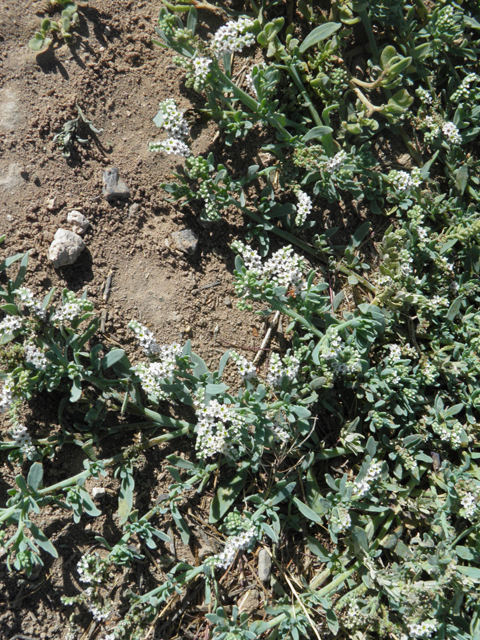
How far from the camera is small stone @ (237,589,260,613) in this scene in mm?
3734

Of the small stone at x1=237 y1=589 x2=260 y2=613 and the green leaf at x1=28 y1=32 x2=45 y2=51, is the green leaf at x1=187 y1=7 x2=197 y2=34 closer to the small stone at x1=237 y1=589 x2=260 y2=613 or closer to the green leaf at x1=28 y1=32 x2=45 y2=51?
the green leaf at x1=28 y1=32 x2=45 y2=51

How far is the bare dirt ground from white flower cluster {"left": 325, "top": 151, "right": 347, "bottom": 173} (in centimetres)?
89

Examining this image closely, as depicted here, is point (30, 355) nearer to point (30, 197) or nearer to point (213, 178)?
point (30, 197)

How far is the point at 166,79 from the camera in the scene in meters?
4.02

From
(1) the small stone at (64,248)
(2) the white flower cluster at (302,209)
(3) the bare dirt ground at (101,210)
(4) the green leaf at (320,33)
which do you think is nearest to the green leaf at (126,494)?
(3) the bare dirt ground at (101,210)

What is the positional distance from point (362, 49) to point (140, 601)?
4908 mm

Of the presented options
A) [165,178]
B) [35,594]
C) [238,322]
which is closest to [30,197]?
[165,178]

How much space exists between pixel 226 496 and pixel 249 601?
87 centimetres

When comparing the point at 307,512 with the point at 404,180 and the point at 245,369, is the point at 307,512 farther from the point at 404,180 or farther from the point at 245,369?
the point at 404,180

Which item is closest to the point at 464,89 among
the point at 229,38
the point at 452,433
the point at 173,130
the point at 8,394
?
the point at 229,38

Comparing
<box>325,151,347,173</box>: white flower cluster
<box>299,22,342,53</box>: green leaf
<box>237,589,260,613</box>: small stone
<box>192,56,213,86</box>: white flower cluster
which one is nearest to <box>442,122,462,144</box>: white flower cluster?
<box>325,151,347,173</box>: white flower cluster

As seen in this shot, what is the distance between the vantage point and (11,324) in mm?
3133

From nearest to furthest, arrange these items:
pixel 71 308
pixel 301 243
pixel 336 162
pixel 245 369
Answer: pixel 71 308
pixel 245 369
pixel 336 162
pixel 301 243

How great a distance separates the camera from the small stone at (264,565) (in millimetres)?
3717
